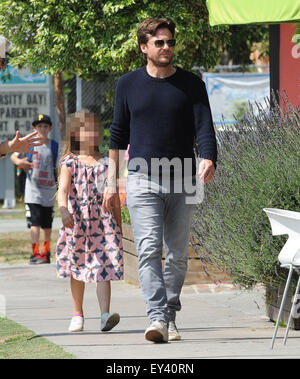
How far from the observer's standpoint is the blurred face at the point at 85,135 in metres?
7.38

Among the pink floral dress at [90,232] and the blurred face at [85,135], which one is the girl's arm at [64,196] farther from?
the blurred face at [85,135]

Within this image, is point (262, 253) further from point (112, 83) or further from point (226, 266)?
point (112, 83)

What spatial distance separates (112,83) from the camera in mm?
19234

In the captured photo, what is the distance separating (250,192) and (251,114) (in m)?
1.03

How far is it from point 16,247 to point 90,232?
7.30 m

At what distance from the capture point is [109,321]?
23.6 ft

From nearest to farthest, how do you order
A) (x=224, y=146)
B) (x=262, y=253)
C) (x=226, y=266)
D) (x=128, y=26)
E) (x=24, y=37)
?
(x=262, y=253), (x=226, y=266), (x=224, y=146), (x=128, y=26), (x=24, y=37)

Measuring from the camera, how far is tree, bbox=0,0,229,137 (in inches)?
444

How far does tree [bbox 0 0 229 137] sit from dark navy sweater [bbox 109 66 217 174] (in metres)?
4.48

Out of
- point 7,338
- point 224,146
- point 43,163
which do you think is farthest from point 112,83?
point 7,338

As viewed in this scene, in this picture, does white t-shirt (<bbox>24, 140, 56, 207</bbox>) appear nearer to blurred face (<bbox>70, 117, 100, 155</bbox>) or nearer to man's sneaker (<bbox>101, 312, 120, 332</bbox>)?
blurred face (<bbox>70, 117, 100, 155</bbox>)

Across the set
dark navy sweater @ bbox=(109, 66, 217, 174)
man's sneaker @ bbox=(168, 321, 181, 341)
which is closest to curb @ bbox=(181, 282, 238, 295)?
man's sneaker @ bbox=(168, 321, 181, 341)

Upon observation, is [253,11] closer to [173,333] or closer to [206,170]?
[206,170]

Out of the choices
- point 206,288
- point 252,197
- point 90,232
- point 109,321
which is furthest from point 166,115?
point 206,288
